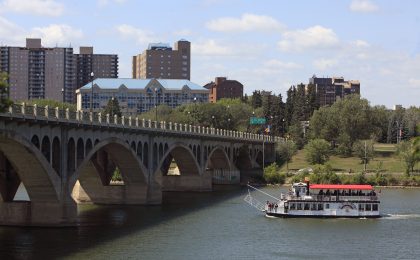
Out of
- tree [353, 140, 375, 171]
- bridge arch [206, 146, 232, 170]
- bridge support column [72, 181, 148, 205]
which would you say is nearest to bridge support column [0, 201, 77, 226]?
bridge support column [72, 181, 148, 205]

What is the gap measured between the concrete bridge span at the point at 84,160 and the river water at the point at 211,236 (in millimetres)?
2825

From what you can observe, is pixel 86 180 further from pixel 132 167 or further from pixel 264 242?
pixel 264 242

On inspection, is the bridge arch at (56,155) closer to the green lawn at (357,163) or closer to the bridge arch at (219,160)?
the bridge arch at (219,160)

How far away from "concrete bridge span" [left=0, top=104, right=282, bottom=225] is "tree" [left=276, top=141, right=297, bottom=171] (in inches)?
1048

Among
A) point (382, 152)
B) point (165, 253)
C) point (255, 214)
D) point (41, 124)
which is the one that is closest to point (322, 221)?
point (255, 214)

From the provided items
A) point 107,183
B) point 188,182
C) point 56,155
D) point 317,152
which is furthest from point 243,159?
point 56,155

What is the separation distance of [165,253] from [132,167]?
35861 millimetres

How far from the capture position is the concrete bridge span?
6850cm

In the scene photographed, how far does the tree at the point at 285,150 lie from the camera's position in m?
176

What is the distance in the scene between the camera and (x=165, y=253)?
6575cm

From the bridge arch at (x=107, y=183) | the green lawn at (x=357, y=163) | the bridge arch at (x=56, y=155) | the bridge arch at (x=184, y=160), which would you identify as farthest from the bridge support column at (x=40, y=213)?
the green lawn at (x=357, y=163)

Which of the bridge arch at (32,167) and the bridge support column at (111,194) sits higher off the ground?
the bridge arch at (32,167)

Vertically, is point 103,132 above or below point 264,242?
above

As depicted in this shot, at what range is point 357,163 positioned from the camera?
171 m
